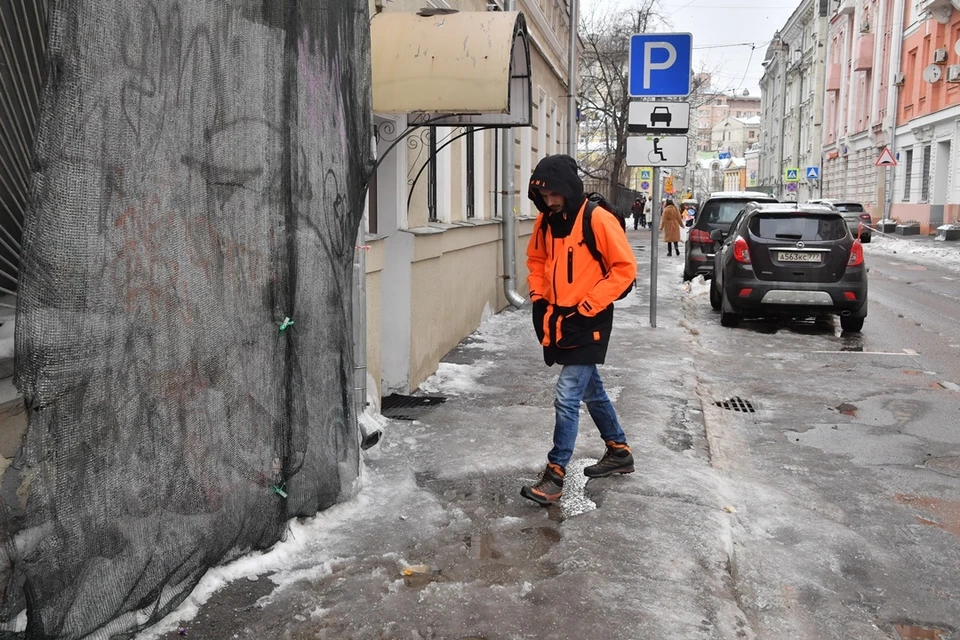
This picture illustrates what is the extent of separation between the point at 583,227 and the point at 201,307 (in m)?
2.00

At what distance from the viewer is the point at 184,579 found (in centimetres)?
332

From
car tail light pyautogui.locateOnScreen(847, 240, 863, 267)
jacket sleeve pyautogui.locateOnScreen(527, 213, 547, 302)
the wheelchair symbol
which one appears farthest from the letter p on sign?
jacket sleeve pyautogui.locateOnScreen(527, 213, 547, 302)

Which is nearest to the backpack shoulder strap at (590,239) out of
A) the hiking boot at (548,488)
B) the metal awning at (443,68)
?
the hiking boot at (548,488)

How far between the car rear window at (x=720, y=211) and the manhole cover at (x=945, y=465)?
11.4 m

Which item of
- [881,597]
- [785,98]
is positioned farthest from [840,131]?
[881,597]

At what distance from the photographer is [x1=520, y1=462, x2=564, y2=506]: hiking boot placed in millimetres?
4621

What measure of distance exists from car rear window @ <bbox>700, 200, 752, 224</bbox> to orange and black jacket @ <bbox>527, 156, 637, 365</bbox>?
12.8 m

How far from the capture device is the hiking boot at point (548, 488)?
182 inches

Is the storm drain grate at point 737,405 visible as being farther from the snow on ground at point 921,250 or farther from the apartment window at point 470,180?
the snow on ground at point 921,250

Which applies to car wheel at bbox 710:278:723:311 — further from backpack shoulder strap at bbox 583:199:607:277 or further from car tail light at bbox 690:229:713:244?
backpack shoulder strap at bbox 583:199:607:277

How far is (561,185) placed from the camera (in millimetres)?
4527

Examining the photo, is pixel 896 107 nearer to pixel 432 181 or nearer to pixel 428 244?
pixel 432 181

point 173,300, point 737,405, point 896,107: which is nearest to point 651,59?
point 737,405

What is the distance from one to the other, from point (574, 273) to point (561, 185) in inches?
17.1
